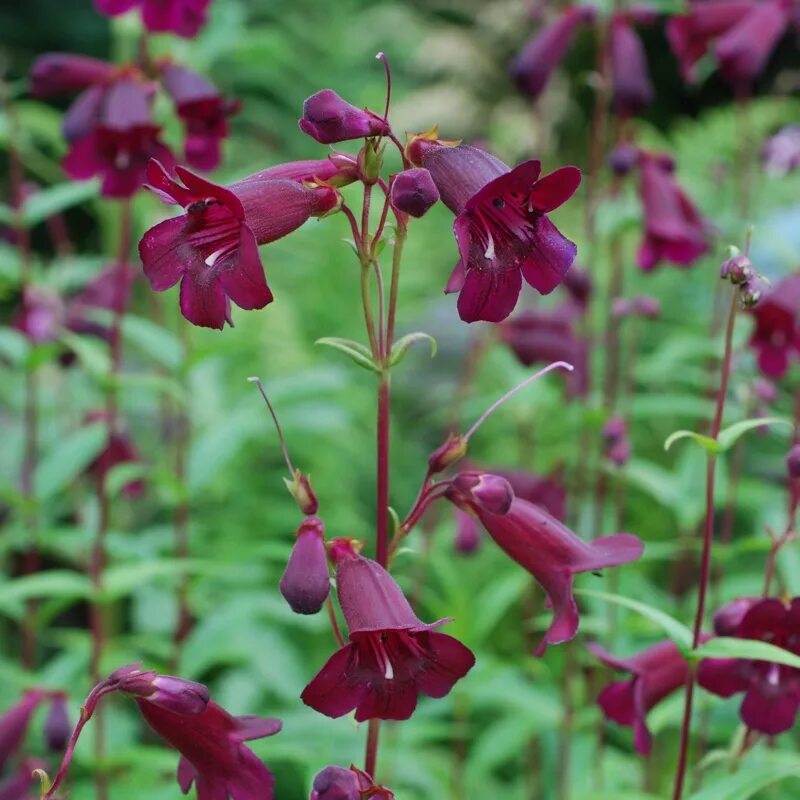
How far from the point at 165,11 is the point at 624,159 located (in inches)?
40.5

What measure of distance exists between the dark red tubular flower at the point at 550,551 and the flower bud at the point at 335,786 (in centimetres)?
32

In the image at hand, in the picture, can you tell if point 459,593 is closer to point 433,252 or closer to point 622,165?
point 622,165

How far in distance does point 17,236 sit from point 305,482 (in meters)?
1.86

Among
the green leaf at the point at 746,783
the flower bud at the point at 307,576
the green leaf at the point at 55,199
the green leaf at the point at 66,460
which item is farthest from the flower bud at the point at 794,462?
the green leaf at the point at 55,199

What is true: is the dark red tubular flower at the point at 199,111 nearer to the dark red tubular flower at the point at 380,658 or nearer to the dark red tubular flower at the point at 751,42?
the dark red tubular flower at the point at 751,42

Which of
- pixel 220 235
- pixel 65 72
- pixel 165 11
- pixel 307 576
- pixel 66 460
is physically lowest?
pixel 66 460

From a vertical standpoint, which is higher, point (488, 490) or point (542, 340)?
point (542, 340)

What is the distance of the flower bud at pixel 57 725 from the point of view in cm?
188

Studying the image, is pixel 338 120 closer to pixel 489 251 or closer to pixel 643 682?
pixel 489 251

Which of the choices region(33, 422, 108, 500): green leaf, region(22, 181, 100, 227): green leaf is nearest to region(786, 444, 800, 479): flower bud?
region(33, 422, 108, 500): green leaf

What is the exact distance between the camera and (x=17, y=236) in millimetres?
2789

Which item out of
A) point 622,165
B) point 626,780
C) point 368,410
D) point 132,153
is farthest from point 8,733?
point 368,410

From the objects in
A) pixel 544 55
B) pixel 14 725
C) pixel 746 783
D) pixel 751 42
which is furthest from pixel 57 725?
pixel 751 42

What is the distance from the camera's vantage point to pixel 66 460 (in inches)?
97.1
